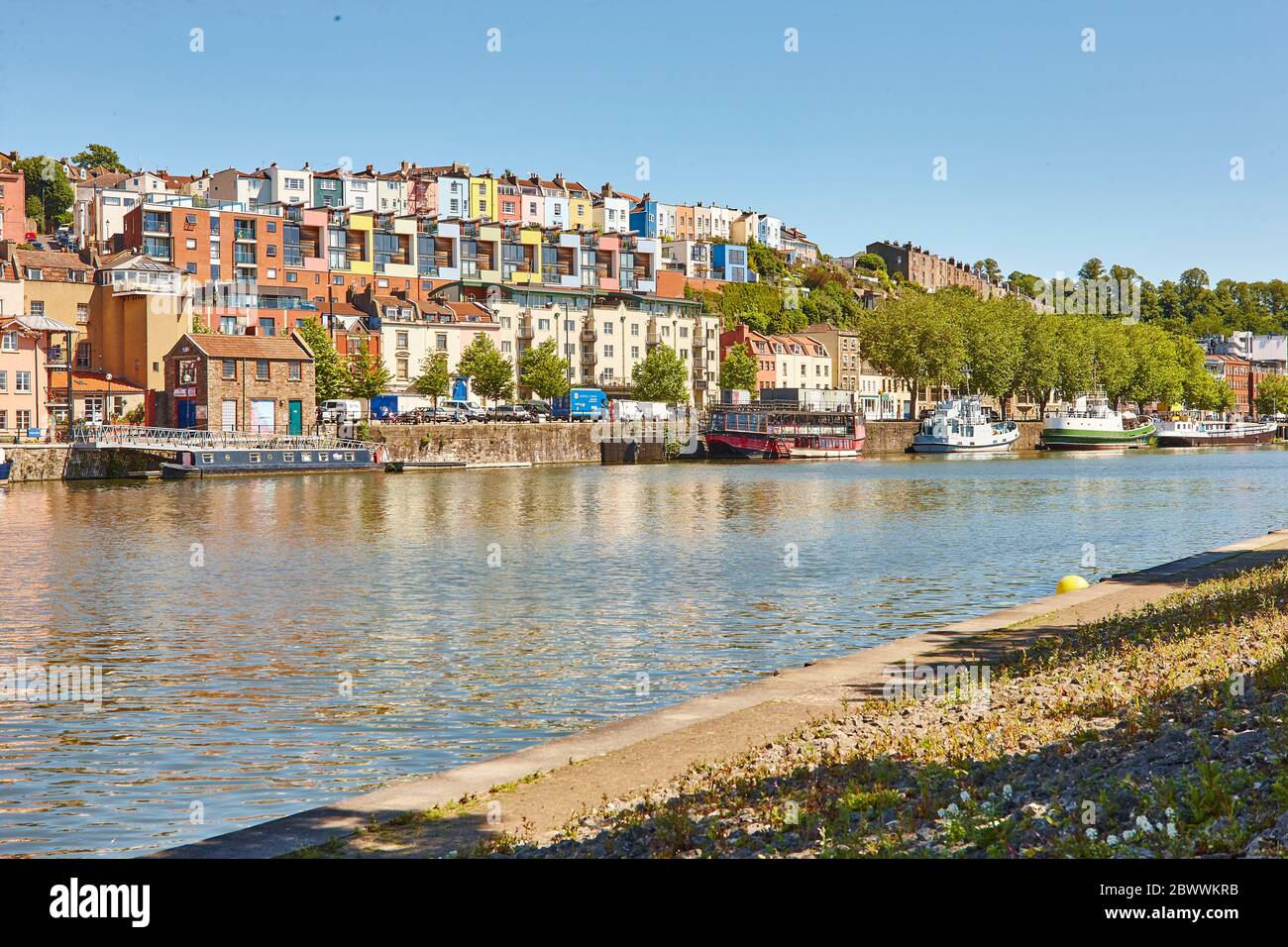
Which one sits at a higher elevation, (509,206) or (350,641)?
(509,206)

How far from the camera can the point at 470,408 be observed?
119 metres

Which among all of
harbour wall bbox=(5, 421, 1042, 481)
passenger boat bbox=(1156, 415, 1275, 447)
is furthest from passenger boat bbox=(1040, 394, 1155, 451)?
harbour wall bbox=(5, 421, 1042, 481)

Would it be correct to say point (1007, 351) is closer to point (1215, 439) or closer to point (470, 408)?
point (1215, 439)

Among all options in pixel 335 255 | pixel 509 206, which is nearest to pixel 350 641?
pixel 335 255

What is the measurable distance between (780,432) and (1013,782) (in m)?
118

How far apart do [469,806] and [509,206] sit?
18663 centimetres

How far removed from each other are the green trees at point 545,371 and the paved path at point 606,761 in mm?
110923

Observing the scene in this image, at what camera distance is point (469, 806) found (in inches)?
464

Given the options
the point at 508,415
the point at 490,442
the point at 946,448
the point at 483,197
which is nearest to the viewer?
A: the point at 490,442

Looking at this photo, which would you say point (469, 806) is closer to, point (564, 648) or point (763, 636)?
point (564, 648)

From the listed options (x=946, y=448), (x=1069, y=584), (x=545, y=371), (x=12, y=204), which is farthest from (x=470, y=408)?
(x=1069, y=584)

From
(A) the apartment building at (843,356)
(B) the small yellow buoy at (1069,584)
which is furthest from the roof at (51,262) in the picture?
(A) the apartment building at (843,356)

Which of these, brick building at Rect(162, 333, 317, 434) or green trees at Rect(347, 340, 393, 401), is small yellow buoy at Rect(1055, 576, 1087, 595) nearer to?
brick building at Rect(162, 333, 317, 434)
